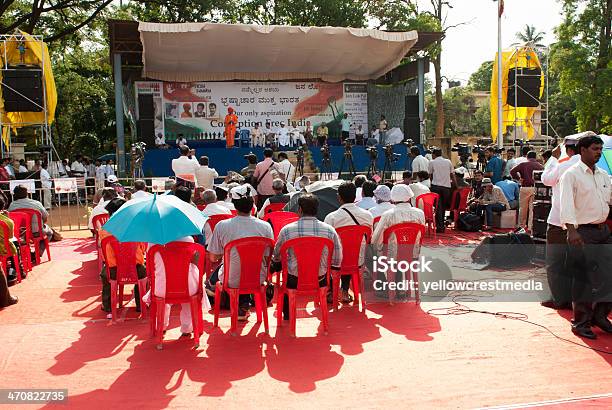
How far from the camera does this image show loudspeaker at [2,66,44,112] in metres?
13.0

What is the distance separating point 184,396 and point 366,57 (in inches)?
639

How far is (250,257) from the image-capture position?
178 inches

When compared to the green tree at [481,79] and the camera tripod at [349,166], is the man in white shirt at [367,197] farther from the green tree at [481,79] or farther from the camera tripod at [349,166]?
the green tree at [481,79]

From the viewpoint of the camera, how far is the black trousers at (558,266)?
493 centimetres

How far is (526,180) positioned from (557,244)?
506 cm

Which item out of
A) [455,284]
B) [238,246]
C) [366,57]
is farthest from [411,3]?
[238,246]

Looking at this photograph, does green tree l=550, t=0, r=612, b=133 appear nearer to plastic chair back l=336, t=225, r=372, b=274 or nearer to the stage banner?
the stage banner

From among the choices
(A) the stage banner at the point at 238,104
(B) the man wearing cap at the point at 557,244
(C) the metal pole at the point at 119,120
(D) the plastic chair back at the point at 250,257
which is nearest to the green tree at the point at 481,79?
(A) the stage banner at the point at 238,104

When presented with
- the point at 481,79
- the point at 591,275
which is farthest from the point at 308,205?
the point at 481,79

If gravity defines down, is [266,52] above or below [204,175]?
above

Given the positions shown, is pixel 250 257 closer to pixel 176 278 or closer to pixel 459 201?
pixel 176 278

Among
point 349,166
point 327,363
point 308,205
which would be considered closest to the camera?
point 327,363

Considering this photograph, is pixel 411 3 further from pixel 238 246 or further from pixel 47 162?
pixel 238 246

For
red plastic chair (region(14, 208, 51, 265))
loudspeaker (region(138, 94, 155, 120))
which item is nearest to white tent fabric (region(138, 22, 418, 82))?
loudspeaker (region(138, 94, 155, 120))
